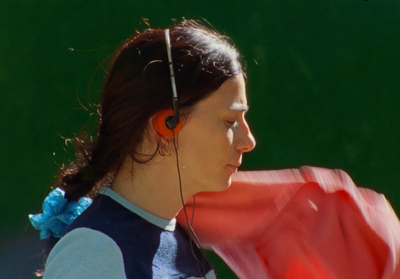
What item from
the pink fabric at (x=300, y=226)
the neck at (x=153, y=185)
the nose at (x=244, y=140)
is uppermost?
the nose at (x=244, y=140)

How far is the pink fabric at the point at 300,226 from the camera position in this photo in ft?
5.28

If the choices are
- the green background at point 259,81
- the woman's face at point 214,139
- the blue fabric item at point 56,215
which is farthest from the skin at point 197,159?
the green background at point 259,81

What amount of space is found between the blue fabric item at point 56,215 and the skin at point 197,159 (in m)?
0.18

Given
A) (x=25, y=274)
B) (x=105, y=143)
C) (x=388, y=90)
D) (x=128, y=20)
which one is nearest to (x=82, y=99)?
(x=128, y=20)

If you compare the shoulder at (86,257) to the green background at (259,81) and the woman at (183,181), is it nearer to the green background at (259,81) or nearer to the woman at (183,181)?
the woman at (183,181)

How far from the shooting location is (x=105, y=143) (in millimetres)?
1666

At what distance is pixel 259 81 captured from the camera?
3.44 meters

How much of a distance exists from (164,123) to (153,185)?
18cm

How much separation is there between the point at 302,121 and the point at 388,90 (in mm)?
614

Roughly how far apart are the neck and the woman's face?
0.04 meters

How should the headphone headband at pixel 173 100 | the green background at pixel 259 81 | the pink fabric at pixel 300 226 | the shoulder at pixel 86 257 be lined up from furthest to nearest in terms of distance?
the green background at pixel 259 81 < the pink fabric at pixel 300 226 < the headphone headband at pixel 173 100 < the shoulder at pixel 86 257

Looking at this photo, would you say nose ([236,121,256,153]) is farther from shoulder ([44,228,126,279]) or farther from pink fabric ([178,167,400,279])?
shoulder ([44,228,126,279])

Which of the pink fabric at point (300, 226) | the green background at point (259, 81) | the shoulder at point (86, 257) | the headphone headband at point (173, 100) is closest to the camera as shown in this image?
the shoulder at point (86, 257)

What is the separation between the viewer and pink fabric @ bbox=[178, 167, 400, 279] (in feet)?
5.28
